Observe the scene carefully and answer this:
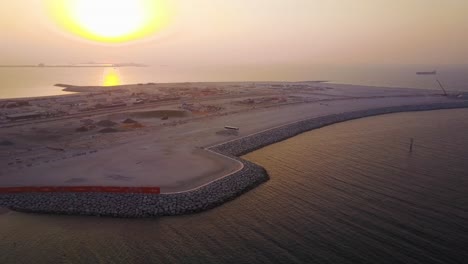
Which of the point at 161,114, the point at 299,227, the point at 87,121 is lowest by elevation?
the point at 299,227

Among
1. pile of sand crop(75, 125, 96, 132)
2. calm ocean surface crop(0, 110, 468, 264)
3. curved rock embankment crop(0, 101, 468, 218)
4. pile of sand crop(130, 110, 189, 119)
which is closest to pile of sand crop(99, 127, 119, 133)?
pile of sand crop(75, 125, 96, 132)

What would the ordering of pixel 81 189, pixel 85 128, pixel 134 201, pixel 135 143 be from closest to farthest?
pixel 134 201
pixel 81 189
pixel 135 143
pixel 85 128

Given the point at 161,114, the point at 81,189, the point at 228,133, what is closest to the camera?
the point at 81,189

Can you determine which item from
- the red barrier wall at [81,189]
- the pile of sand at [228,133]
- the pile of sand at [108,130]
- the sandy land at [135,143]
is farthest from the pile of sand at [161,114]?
the red barrier wall at [81,189]

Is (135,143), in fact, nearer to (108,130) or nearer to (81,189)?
(108,130)

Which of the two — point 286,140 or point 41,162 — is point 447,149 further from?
point 41,162

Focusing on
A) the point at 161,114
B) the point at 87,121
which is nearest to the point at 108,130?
the point at 87,121

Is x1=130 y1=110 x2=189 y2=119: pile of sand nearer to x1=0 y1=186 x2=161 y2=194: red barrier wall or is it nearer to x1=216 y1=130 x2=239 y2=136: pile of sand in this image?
x1=216 y1=130 x2=239 y2=136: pile of sand
